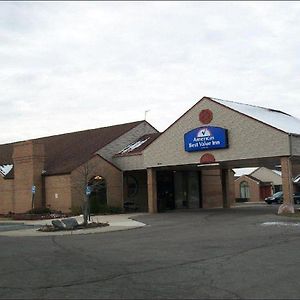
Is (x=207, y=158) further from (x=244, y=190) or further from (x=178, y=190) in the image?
(x=244, y=190)

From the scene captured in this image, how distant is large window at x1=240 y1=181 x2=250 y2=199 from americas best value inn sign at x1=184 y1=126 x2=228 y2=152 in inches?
1538

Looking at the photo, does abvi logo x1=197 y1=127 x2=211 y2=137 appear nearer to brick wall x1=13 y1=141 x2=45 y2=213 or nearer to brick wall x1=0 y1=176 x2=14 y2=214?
brick wall x1=13 y1=141 x2=45 y2=213

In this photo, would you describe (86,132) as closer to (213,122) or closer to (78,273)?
(213,122)

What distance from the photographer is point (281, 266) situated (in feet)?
39.0

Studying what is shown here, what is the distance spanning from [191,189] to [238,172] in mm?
28739

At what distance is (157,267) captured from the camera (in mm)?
12148

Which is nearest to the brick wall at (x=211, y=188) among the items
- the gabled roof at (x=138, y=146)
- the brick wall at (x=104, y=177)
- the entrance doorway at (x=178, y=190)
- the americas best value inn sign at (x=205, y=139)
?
the entrance doorway at (x=178, y=190)

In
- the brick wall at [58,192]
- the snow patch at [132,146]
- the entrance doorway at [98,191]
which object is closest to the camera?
the brick wall at [58,192]

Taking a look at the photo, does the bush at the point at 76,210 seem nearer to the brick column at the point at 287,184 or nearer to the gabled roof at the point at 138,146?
the gabled roof at the point at 138,146

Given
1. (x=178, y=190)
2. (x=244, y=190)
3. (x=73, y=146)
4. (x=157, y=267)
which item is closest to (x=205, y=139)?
(x=178, y=190)

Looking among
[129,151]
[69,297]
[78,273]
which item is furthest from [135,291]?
[129,151]

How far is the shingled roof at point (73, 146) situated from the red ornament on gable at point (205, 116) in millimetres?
10718

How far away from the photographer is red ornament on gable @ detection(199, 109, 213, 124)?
37.0 m

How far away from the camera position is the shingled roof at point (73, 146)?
4388cm
